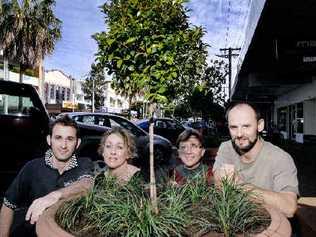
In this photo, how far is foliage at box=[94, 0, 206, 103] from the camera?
364 cm

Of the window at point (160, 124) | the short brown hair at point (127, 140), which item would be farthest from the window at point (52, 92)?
the short brown hair at point (127, 140)

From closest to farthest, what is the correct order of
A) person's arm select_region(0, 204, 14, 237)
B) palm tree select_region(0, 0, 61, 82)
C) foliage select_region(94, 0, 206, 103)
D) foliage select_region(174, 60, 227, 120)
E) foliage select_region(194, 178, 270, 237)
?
1. foliage select_region(194, 178, 270, 237)
2. person's arm select_region(0, 204, 14, 237)
3. foliage select_region(94, 0, 206, 103)
4. palm tree select_region(0, 0, 61, 82)
5. foliage select_region(174, 60, 227, 120)

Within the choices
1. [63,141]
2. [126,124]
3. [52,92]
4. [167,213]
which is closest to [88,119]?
[126,124]

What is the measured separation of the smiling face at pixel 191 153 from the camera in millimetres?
4570

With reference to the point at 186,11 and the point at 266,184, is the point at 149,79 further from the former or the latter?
the point at 266,184

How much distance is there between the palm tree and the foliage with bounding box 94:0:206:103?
23002 millimetres

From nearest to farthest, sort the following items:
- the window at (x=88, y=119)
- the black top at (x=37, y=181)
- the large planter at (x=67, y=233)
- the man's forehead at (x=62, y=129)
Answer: the large planter at (x=67, y=233)
the black top at (x=37, y=181)
the man's forehead at (x=62, y=129)
the window at (x=88, y=119)

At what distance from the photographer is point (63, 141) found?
3.43 metres

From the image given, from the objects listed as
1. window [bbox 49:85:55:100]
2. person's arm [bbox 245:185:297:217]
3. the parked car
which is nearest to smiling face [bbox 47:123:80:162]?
person's arm [bbox 245:185:297:217]

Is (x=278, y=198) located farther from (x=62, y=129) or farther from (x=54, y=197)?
(x=62, y=129)

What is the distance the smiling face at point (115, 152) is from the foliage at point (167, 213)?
846mm

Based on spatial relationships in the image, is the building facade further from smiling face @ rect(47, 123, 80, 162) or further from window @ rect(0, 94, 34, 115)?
window @ rect(0, 94, 34, 115)

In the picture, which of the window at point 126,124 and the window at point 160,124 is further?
the window at point 160,124

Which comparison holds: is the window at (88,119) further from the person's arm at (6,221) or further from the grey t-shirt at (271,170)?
the grey t-shirt at (271,170)
